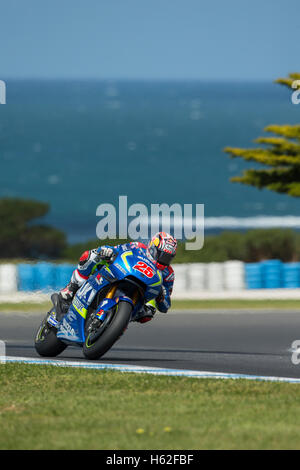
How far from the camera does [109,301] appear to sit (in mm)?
11164

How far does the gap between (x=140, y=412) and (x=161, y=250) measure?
9.74 feet

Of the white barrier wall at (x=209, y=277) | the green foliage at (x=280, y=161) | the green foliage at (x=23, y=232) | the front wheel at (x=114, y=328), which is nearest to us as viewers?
the front wheel at (x=114, y=328)

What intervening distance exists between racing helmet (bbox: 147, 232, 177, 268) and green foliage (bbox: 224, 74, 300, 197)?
20.8 meters

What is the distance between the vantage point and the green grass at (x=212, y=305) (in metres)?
21.4

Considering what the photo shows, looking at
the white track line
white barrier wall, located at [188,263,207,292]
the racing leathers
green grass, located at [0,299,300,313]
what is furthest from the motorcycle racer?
white barrier wall, located at [188,263,207,292]

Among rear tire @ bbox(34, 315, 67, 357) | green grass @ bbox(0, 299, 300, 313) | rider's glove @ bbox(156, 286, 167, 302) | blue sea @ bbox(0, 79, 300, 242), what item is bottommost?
rear tire @ bbox(34, 315, 67, 357)

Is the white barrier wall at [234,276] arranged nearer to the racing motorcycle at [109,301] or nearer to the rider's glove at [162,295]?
the racing motorcycle at [109,301]

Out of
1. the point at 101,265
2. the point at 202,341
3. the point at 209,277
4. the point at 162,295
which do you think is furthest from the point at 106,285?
the point at 209,277

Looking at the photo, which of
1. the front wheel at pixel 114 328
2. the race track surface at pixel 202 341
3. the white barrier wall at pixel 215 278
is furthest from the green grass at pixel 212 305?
the front wheel at pixel 114 328

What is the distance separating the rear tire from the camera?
12375 millimetres

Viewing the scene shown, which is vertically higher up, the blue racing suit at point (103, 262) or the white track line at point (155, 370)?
the blue racing suit at point (103, 262)

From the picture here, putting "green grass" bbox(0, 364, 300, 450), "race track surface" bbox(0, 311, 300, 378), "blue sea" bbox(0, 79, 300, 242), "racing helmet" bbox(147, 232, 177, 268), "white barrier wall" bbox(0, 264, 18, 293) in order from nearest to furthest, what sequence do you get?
"green grass" bbox(0, 364, 300, 450) < "racing helmet" bbox(147, 232, 177, 268) < "race track surface" bbox(0, 311, 300, 378) < "white barrier wall" bbox(0, 264, 18, 293) < "blue sea" bbox(0, 79, 300, 242)

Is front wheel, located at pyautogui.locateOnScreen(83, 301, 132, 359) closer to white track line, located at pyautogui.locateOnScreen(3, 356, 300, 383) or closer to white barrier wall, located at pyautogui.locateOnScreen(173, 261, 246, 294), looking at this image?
white track line, located at pyautogui.locateOnScreen(3, 356, 300, 383)

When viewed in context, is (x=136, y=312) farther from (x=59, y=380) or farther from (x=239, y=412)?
(x=239, y=412)
